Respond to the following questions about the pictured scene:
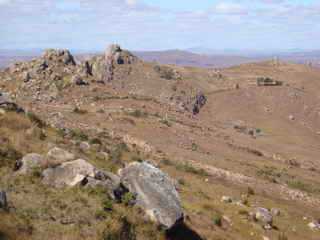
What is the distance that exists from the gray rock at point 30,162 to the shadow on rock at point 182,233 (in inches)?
142

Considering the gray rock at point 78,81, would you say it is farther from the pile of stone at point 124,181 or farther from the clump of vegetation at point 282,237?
the pile of stone at point 124,181

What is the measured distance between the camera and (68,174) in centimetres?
1147

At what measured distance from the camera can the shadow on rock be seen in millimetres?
11289

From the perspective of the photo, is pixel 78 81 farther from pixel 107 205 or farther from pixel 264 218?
pixel 107 205

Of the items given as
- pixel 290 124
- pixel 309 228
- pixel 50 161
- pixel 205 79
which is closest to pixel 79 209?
pixel 50 161

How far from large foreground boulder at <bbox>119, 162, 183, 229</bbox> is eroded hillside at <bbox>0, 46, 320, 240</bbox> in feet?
1.26

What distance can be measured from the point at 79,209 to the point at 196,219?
4905mm

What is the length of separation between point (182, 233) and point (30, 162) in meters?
4.27

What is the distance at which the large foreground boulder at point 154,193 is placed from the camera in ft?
36.1

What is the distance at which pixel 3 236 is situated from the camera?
Result: 8.02 meters

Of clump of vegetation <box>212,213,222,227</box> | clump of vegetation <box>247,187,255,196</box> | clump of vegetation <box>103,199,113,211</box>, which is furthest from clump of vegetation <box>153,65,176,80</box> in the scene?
clump of vegetation <box>103,199,113,211</box>

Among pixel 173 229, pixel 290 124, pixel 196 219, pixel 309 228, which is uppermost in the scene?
pixel 173 229

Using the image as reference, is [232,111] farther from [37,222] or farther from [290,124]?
[37,222]

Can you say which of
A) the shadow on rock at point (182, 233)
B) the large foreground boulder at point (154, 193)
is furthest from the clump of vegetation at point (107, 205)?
the shadow on rock at point (182, 233)
